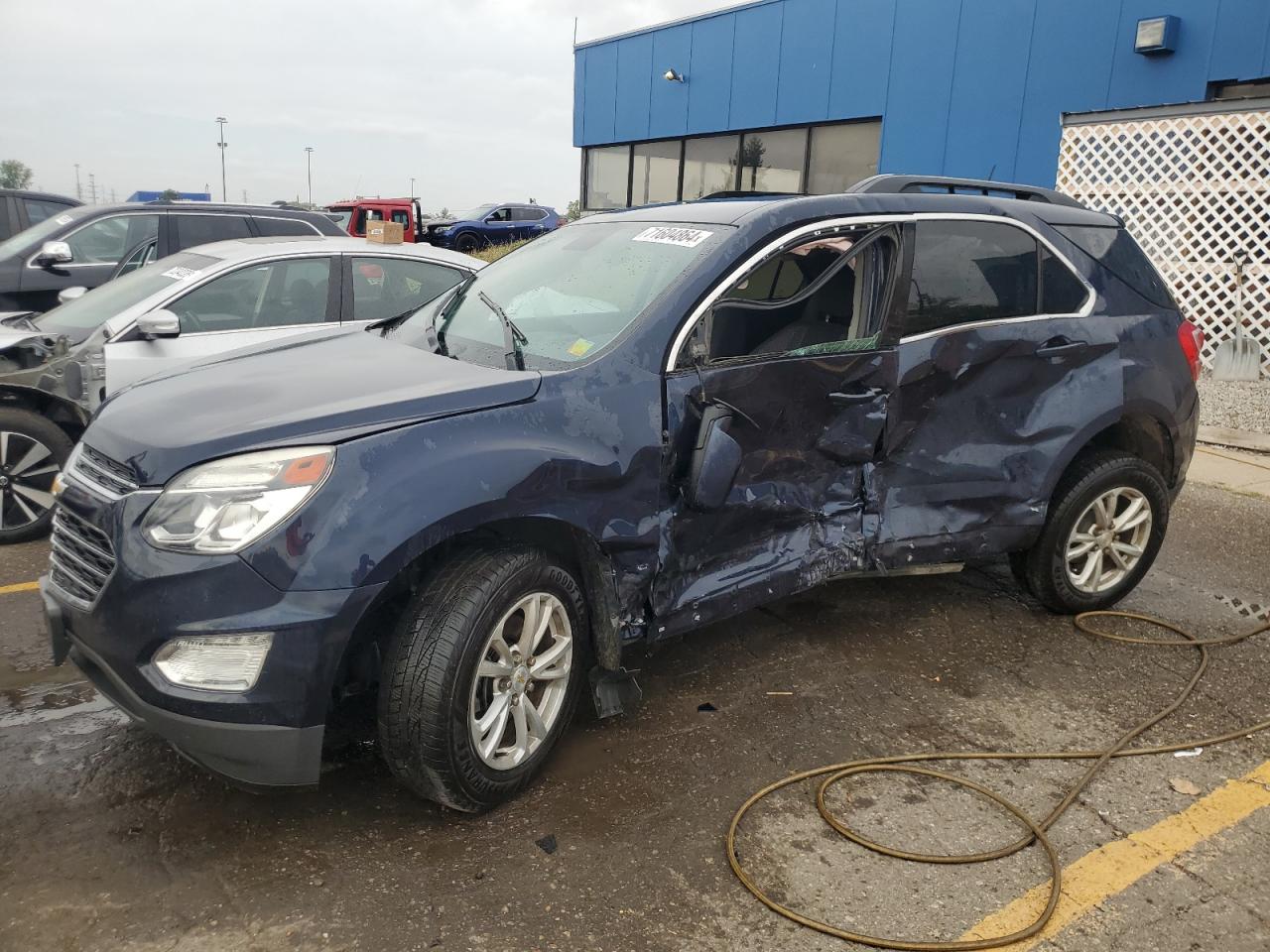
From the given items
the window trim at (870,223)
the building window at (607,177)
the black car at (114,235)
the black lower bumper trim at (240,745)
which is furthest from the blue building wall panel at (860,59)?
the black lower bumper trim at (240,745)

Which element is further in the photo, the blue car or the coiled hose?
the blue car

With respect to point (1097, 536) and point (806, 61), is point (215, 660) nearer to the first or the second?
point (1097, 536)

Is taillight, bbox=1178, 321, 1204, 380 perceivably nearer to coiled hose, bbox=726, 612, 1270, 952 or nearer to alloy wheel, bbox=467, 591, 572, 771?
coiled hose, bbox=726, 612, 1270, 952

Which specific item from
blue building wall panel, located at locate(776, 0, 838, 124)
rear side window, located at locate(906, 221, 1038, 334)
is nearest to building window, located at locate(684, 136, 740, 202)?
blue building wall panel, located at locate(776, 0, 838, 124)

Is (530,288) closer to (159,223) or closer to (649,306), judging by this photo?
(649,306)

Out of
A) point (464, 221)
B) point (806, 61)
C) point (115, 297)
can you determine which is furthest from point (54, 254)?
point (464, 221)

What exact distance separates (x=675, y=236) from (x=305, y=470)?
1645 mm

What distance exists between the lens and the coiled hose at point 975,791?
2.42 meters

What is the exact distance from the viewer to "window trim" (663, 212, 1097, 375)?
3133 mm

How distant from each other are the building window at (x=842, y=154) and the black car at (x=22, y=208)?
1106cm

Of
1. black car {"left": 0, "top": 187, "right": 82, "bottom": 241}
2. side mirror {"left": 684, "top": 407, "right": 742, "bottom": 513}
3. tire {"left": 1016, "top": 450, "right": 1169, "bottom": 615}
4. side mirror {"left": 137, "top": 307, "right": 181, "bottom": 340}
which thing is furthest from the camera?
black car {"left": 0, "top": 187, "right": 82, "bottom": 241}

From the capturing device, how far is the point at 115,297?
569 cm

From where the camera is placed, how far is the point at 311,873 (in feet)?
8.51

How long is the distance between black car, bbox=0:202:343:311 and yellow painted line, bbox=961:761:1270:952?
23.4 feet
